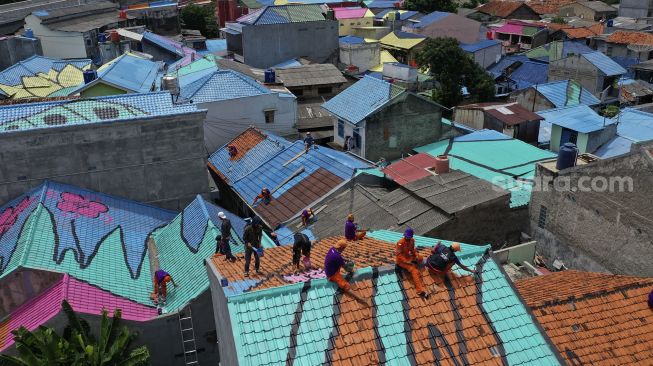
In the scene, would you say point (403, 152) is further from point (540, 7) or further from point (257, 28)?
point (540, 7)

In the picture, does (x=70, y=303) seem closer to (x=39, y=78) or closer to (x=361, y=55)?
(x=39, y=78)

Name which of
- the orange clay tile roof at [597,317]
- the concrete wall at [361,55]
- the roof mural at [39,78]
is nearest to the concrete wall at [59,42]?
the roof mural at [39,78]

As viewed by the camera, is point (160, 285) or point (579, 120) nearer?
point (160, 285)

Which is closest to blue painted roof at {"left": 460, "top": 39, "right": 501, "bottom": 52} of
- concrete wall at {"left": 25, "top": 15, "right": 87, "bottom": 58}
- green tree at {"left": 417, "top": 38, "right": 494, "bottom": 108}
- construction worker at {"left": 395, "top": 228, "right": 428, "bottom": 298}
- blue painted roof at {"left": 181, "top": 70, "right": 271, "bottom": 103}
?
green tree at {"left": 417, "top": 38, "right": 494, "bottom": 108}

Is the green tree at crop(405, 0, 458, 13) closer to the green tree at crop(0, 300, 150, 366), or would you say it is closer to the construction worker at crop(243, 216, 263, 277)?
the construction worker at crop(243, 216, 263, 277)

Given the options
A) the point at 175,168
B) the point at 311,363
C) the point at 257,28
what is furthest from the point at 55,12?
the point at 311,363

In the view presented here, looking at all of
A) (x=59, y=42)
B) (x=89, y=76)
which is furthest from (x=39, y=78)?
(x=59, y=42)
